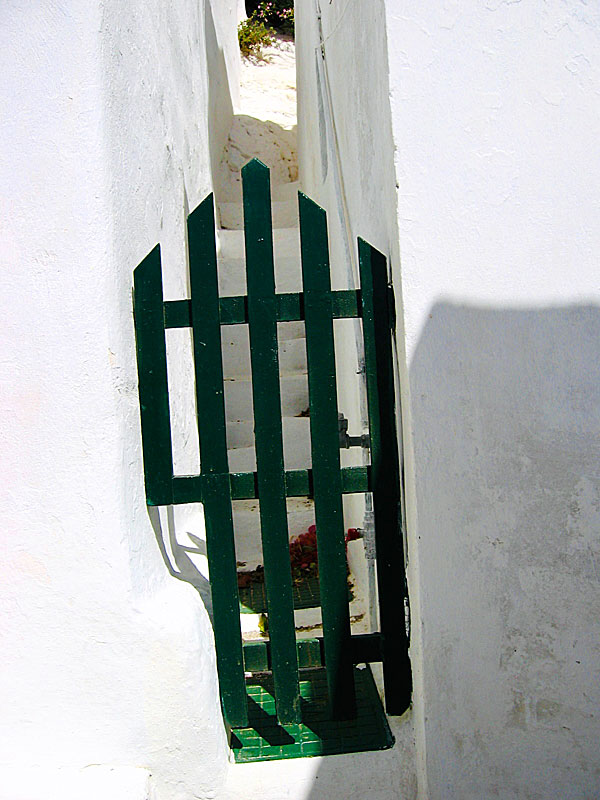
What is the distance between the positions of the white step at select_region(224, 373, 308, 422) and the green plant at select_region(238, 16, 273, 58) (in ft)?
20.5

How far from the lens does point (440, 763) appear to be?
1953mm

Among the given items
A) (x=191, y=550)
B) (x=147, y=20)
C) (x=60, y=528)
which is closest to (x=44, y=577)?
(x=60, y=528)

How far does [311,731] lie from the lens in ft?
7.06

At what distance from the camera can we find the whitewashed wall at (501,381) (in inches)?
76.7

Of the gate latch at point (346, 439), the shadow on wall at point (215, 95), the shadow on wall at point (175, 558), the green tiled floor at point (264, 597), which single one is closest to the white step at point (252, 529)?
the green tiled floor at point (264, 597)

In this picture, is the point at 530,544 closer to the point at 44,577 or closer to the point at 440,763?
the point at 440,763

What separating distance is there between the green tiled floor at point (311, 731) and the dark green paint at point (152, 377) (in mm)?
764

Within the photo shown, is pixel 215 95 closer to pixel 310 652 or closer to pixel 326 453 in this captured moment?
pixel 326 453

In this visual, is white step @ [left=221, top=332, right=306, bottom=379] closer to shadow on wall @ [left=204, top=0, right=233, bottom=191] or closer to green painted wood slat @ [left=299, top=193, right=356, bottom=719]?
shadow on wall @ [left=204, top=0, right=233, bottom=191]

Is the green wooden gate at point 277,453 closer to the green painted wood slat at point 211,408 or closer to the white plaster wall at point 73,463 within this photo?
the green painted wood slat at point 211,408

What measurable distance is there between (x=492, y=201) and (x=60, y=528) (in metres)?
1.41

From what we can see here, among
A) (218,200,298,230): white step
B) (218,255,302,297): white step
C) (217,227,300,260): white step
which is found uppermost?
(218,200,298,230): white step

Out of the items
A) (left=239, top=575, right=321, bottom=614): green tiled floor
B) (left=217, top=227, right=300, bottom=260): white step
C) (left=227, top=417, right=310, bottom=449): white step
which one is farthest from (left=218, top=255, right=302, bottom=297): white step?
(left=239, top=575, right=321, bottom=614): green tiled floor

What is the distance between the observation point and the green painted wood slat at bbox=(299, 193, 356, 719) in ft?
6.57
